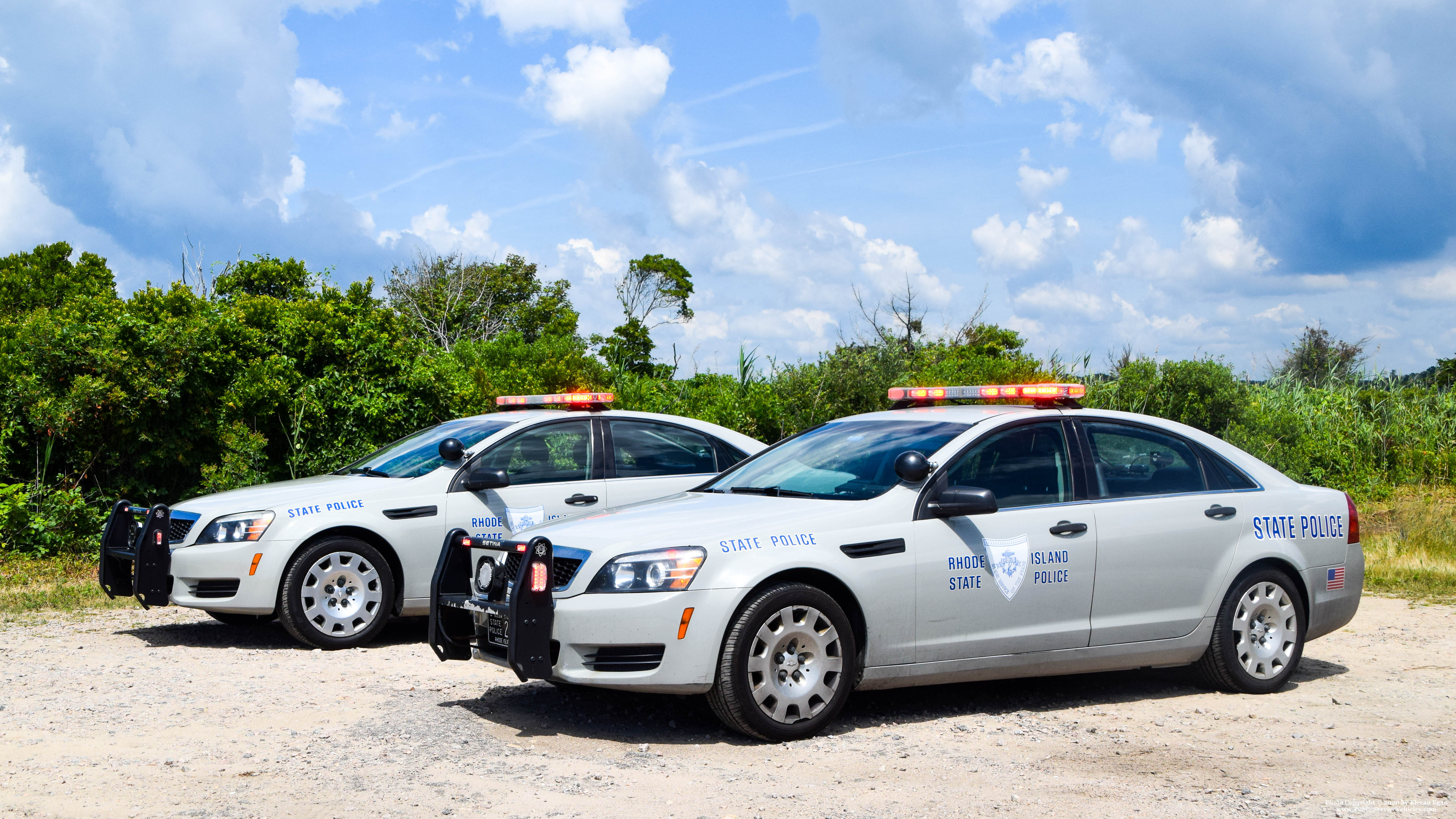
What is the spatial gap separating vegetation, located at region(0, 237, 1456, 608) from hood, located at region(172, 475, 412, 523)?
2.72 metres

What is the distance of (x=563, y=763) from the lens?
504cm

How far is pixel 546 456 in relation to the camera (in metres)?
8.61

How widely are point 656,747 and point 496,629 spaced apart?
0.92 m

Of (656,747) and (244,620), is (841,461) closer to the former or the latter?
(656,747)

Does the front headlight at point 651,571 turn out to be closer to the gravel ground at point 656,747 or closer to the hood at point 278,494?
the gravel ground at point 656,747

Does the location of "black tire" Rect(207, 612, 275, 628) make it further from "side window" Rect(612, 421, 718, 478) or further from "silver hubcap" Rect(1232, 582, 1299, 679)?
"silver hubcap" Rect(1232, 582, 1299, 679)

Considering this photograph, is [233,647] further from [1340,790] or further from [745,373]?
[745,373]

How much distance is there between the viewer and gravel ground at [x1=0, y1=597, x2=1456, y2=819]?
4.54 meters

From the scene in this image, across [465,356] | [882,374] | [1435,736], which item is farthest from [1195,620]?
[465,356]

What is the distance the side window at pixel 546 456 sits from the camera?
849 centimetres

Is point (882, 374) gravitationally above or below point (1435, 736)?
above

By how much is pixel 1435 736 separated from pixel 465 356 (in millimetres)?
16148

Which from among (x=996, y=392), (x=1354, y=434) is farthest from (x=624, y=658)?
(x=1354, y=434)

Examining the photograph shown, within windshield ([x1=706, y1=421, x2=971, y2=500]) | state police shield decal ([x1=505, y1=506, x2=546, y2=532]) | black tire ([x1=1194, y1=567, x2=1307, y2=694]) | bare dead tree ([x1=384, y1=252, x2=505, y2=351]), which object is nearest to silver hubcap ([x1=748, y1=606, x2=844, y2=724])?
windshield ([x1=706, y1=421, x2=971, y2=500])
